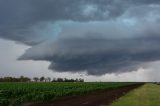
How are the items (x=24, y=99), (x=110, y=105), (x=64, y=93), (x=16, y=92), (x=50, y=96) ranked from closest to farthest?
1. (x=110, y=105)
2. (x=24, y=99)
3. (x=50, y=96)
4. (x=16, y=92)
5. (x=64, y=93)

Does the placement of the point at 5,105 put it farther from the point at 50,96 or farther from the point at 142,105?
the point at 50,96

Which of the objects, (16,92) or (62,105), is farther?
(16,92)

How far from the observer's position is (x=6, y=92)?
188 ft

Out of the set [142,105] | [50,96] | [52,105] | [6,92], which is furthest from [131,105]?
[6,92]

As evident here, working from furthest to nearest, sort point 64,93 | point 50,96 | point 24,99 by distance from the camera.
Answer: point 64,93, point 50,96, point 24,99

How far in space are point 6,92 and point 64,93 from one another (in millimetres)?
12097

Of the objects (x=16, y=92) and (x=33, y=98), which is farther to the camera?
(x=16, y=92)

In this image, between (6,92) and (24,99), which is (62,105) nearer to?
(24,99)

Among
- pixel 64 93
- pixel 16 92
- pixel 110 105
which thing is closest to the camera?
pixel 110 105

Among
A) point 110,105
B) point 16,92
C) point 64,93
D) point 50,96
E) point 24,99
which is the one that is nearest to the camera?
point 110,105

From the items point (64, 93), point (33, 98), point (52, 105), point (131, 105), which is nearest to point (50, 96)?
point (33, 98)

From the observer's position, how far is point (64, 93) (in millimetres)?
67188

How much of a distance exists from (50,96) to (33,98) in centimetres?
432

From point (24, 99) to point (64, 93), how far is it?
708 inches
